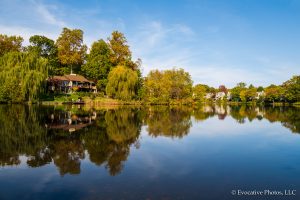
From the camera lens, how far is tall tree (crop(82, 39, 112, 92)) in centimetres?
6744

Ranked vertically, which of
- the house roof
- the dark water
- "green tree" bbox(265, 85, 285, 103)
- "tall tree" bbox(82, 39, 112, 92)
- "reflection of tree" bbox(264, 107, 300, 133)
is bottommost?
the dark water

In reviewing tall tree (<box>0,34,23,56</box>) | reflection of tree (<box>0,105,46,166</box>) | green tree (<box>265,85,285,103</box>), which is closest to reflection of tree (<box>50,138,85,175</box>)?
reflection of tree (<box>0,105,46,166</box>)

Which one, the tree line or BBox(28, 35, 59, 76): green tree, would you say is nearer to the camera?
the tree line

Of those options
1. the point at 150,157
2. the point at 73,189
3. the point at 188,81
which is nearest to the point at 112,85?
the point at 188,81

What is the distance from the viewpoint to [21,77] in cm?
4756

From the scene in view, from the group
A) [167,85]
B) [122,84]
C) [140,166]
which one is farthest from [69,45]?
[140,166]

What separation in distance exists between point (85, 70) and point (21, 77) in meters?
25.9

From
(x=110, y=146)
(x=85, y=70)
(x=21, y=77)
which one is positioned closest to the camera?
(x=110, y=146)

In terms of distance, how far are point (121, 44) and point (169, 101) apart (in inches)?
763

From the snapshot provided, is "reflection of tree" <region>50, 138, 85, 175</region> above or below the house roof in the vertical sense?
below

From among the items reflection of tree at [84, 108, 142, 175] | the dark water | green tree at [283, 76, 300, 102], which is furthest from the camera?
green tree at [283, 76, 300, 102]

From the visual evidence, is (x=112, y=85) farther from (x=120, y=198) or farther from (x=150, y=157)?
(x=120, y=198)

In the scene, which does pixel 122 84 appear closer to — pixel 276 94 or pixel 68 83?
pixel 68 83

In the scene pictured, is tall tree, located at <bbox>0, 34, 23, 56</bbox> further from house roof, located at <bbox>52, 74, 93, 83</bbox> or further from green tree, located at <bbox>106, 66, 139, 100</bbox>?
green tree, located at <bbox>106, 66, 139, 100</bbox>
